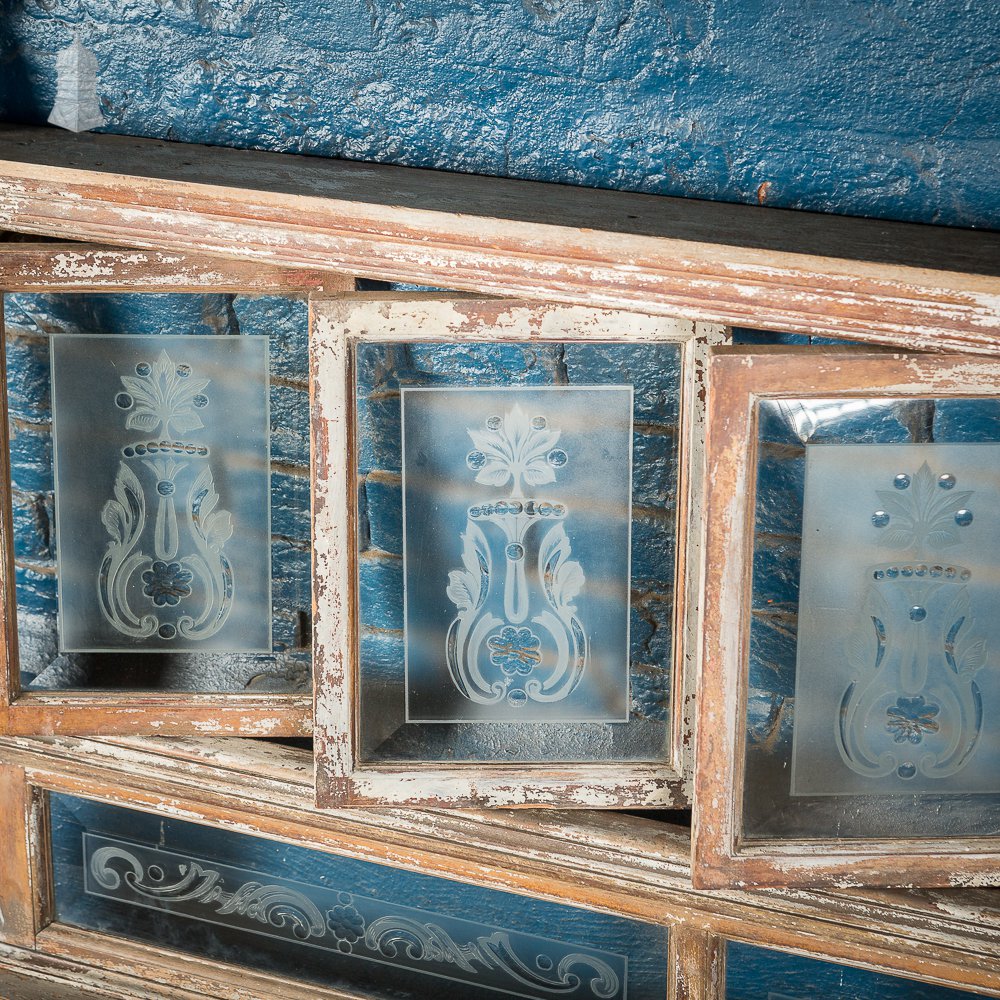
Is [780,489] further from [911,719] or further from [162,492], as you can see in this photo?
[162,492]

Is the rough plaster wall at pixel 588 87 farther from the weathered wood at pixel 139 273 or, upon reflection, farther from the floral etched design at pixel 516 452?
the floral etched design at pixel 516 452

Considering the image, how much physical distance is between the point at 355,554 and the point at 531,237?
17.0 inches

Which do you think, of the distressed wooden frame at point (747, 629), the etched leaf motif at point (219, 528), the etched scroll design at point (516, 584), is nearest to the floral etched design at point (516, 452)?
the etched scroll design at point (516, 584)

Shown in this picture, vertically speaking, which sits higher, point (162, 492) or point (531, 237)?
point (531, 237)

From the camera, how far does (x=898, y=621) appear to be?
123cm

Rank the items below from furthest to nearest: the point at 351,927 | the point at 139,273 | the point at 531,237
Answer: the point at 351,927
the point at 139,273
the point at 531,237

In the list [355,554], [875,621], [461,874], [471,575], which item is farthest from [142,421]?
[875,621]

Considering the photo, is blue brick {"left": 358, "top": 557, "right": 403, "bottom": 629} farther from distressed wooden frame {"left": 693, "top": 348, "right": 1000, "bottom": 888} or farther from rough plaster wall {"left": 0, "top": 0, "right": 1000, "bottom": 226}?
rough plaster wall {"left": 0, "top": 0, "right": 1000, "bottom": 226}

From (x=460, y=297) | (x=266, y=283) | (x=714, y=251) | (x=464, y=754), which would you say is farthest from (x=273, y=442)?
(x=714, y=251)

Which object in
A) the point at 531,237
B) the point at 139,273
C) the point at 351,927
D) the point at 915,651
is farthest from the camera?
the point at 351,927

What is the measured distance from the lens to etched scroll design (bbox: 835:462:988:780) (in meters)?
1.19

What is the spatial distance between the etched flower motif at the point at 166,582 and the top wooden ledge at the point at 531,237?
0.44 m

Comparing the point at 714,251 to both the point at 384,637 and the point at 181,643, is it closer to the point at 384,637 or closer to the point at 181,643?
the point at 384,637

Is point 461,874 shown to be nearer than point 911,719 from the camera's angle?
No
